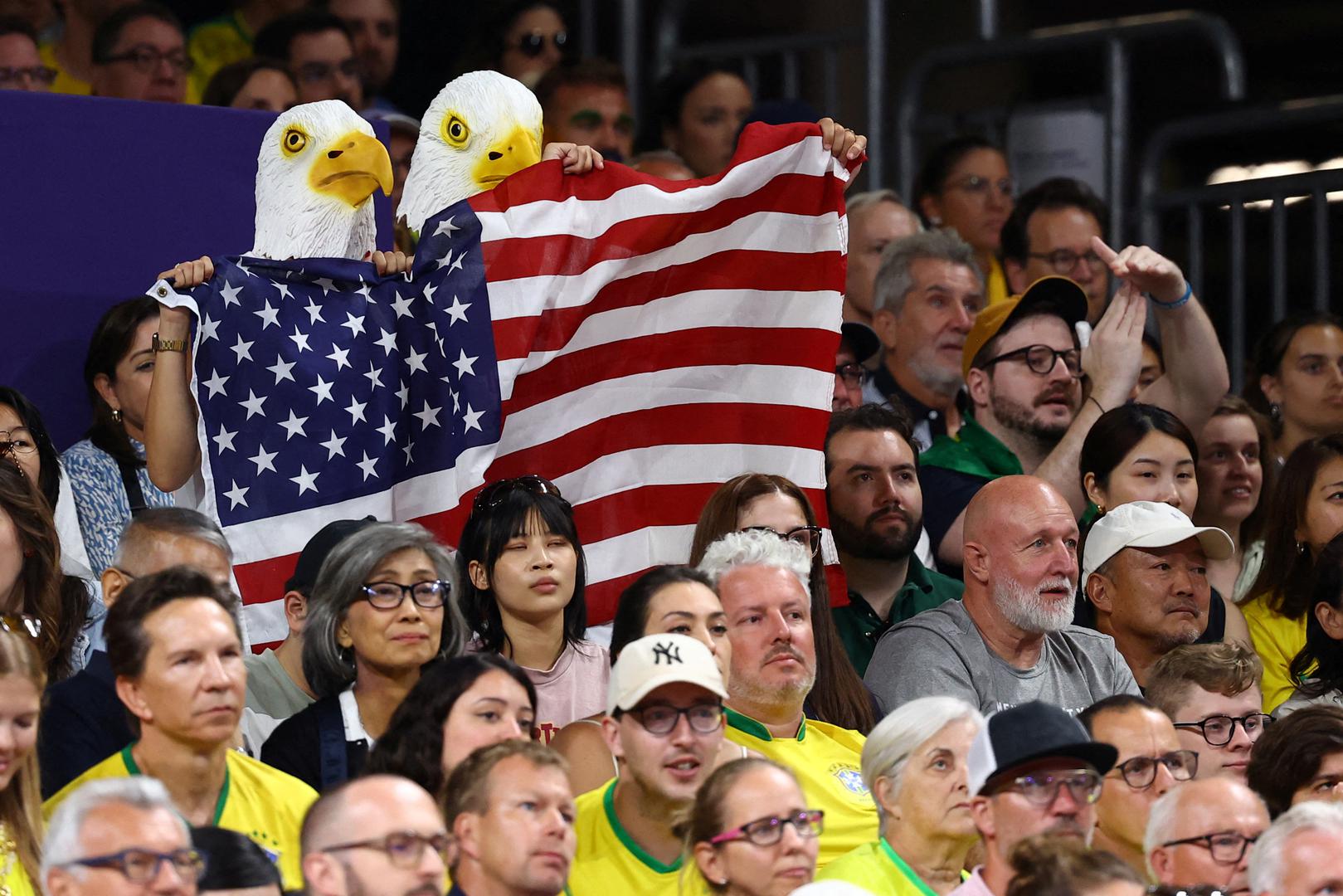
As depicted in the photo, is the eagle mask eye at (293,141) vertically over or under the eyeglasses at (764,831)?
over

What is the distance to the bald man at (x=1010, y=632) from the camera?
20.3 ft

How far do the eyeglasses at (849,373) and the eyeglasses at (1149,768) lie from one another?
2325 millimetres

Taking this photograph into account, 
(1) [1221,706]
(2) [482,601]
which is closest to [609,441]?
(2) [482,601]

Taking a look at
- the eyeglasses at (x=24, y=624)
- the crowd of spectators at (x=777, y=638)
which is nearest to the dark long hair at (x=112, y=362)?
the crowd of spectators at (x=777, y=638)

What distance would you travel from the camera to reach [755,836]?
15.1 ft

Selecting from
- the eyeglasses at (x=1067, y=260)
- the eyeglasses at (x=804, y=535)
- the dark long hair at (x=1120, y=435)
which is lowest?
the eyeglasses at (x=804, y=535)

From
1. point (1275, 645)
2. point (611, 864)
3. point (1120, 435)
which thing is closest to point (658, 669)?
point (611, 864)

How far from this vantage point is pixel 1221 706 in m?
6.12

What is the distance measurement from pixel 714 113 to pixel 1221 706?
386cm

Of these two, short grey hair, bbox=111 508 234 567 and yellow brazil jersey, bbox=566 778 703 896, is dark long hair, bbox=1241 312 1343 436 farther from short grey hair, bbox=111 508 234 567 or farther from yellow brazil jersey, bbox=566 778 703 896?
short grey hair, bbox=111 508 234 567

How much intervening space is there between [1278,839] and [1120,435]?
2498mm

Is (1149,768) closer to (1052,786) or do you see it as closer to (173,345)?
(1052,786)

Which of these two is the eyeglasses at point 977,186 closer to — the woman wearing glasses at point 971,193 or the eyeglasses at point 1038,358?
the woman wearing glasses at point 971,193

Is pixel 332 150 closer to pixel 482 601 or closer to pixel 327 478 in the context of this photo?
pixel 327 478
